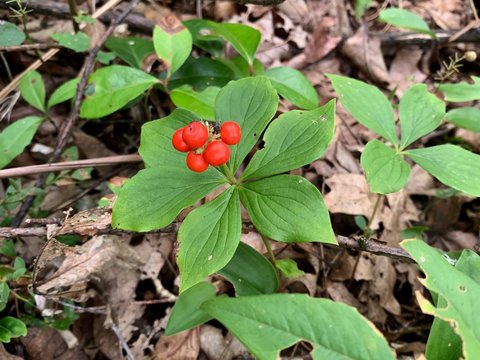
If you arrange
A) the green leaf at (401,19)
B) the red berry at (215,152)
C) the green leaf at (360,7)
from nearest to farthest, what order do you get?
1. the red berry at (215,152)
2. the green leaf at (401,19)
3. the green leaf at (360,7)

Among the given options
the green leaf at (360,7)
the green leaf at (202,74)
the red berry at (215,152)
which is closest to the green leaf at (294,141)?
the red berry at (215,152)

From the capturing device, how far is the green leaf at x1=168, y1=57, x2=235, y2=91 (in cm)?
288

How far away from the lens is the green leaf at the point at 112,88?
2484 millimetres

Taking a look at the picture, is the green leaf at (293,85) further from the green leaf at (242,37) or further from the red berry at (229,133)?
the red berry at (229,133)

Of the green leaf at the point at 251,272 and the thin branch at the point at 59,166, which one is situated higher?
the thin branch at the point at 59,166

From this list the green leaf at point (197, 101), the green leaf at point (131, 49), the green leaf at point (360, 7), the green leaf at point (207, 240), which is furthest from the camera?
the green leaf at point (360, 7)

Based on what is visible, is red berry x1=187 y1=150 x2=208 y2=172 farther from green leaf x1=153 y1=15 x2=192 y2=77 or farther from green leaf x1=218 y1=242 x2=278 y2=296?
green leaf x1=153 y1=15 x2=192 y2=77

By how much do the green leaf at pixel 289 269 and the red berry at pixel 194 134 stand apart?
89 centimetres

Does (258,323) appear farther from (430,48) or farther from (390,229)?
(430,48)

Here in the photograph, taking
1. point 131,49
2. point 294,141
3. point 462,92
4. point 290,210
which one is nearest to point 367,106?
point 294,141

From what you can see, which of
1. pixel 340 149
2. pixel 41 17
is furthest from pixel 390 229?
pixel 41 17

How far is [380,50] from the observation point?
3.69 meters

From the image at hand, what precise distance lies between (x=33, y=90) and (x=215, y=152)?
63.9 inches

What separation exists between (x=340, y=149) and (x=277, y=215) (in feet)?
5.08
